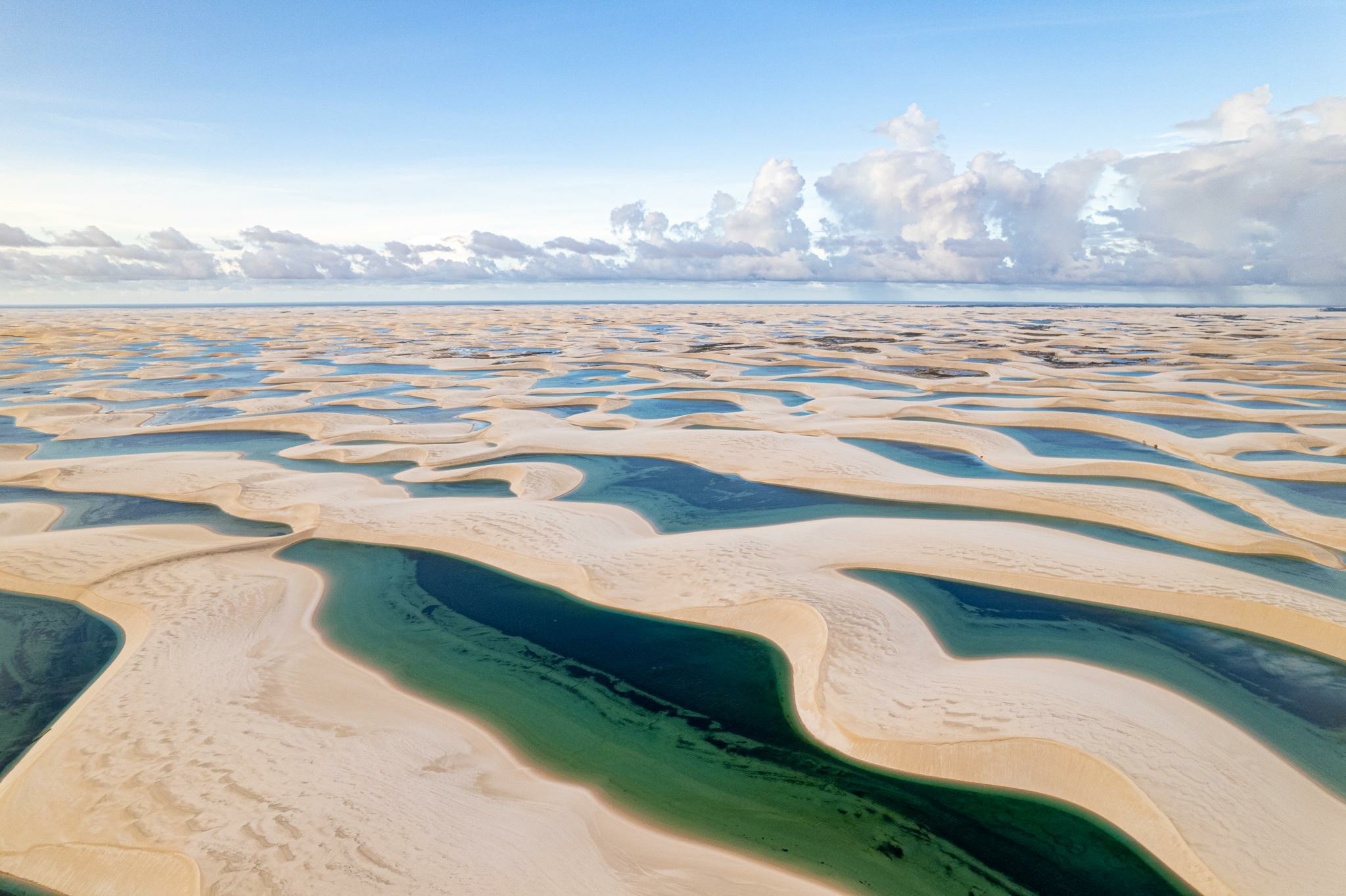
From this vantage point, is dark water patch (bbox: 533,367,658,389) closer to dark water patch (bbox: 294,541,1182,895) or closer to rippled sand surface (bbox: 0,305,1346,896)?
rippled sand surface (bbox: 0,305,1346,896)

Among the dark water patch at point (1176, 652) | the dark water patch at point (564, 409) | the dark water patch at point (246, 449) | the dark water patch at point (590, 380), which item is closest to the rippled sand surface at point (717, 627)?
the dark water patch at point (1176, 652)

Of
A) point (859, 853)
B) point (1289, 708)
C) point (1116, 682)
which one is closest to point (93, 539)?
point (859, 853)

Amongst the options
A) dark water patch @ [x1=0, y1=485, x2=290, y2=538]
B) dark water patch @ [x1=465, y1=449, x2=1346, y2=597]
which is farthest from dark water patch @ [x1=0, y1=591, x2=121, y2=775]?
dark water patch @ [x1=465, y1=449, x2=1346, y2=597]

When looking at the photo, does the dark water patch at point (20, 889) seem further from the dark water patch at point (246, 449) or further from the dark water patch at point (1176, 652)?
the dark water patch at point (246, 449)

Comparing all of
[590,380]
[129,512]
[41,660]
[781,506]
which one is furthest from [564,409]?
[41,660]

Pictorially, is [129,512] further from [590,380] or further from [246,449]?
[590,380]
